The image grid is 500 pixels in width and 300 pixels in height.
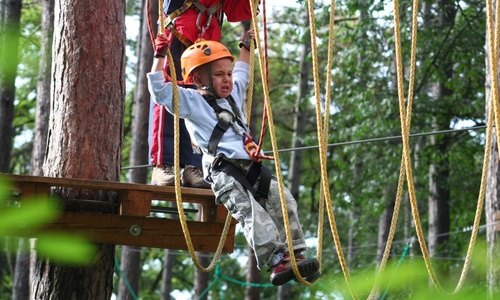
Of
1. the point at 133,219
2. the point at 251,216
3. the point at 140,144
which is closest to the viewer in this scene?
the point at 251,216

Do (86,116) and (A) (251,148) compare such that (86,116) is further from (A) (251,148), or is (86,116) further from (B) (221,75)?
(A) (251,148)

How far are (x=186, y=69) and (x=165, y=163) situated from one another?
0.83 metres

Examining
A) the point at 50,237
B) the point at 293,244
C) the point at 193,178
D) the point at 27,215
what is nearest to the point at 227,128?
the point at 293,244

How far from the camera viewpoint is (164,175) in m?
4.90

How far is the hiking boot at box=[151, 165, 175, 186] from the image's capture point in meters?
4.85

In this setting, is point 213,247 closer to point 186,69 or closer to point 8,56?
point 186,69

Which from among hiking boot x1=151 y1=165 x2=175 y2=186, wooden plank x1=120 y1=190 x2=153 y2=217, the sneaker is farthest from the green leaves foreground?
the sneaker

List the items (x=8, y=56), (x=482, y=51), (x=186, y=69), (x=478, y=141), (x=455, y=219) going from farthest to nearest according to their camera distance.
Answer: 1. (x=455, y=219)
2. (x=478, y=141)
3. (x=482, y=51)
4. (x=186, y=69)
5. (x=8, y=56)

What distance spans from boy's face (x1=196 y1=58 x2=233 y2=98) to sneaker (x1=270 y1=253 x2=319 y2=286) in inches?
31.6

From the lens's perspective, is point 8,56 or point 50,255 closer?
point 8,56

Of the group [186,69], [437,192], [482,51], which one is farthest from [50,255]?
[437,192]

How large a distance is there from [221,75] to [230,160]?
0.41 metres

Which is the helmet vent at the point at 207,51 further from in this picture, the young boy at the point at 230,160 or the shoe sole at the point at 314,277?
the shoe sole at the point at 314,277

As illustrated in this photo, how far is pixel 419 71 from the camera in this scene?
13750 millimetres
